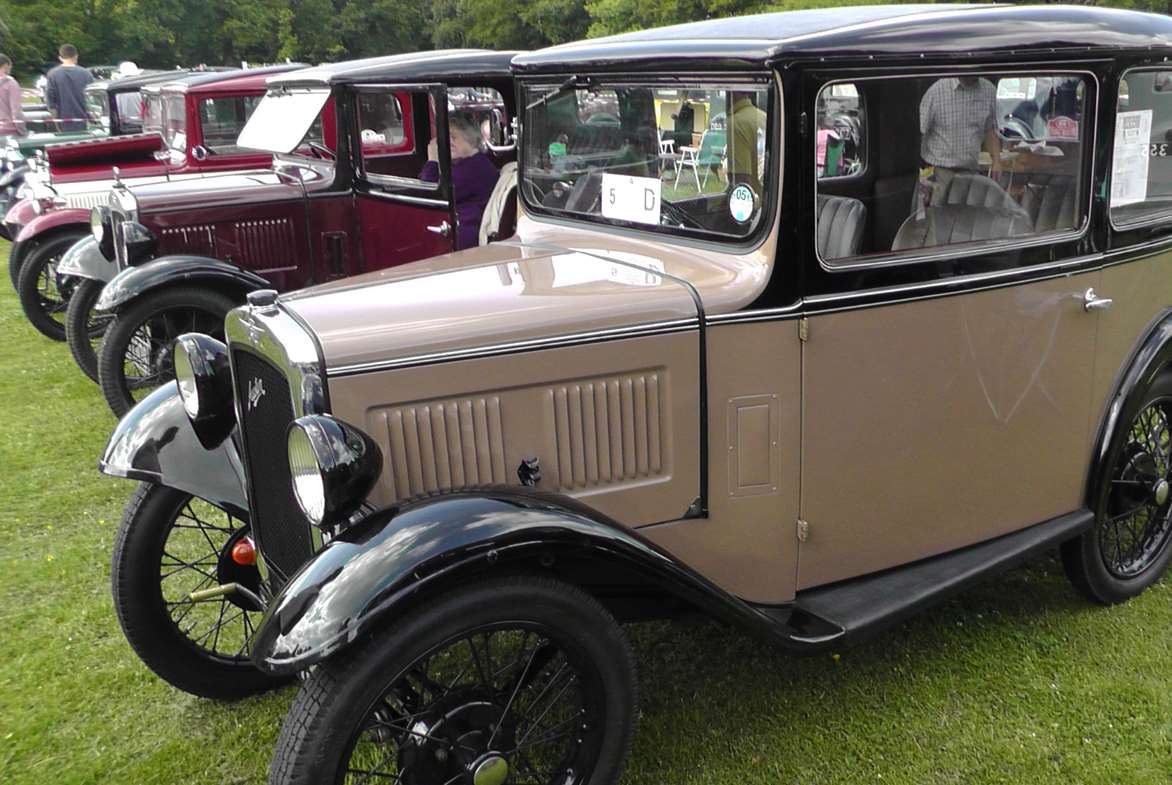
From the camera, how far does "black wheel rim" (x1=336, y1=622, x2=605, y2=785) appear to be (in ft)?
7.38

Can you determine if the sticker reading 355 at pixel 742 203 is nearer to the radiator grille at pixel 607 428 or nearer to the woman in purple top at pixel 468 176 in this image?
the radiator grille at pixel 607 428

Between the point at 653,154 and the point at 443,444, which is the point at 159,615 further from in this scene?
the point at 653,154

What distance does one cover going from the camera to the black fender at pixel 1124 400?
3.33 metres

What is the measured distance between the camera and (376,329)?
2.36 meters

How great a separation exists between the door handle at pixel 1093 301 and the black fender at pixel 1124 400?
316 millimetres

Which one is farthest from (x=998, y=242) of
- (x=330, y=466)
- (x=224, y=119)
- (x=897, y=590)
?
(x=224, y=119)

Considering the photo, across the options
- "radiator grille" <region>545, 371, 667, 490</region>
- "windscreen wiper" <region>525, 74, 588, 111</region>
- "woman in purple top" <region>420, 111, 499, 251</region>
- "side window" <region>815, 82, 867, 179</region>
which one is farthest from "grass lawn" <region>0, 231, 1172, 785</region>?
"woman in purple top" <region>420, 111, 499, 251</region>

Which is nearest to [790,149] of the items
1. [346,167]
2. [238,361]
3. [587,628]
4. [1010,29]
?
[1010,29]

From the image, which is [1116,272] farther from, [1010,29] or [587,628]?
[587,628]

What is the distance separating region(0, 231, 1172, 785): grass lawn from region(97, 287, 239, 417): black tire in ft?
6.10

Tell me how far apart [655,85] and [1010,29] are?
1.00 meters

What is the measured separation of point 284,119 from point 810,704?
480 cm

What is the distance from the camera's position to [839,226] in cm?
282

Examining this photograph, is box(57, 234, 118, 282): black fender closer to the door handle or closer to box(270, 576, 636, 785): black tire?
box(270, 576, 636, 785): black tire
